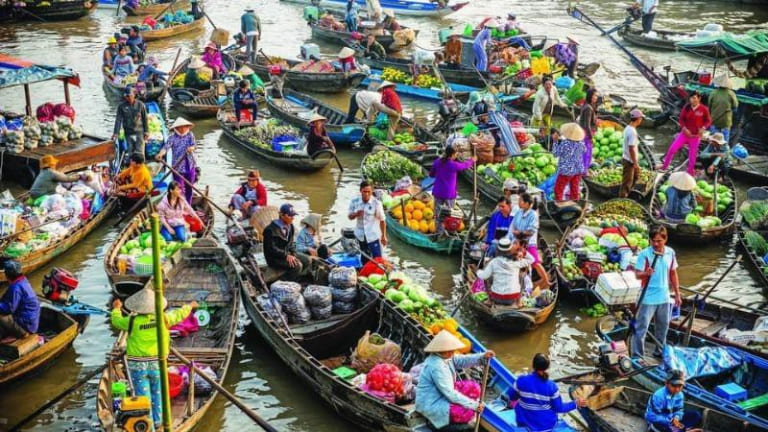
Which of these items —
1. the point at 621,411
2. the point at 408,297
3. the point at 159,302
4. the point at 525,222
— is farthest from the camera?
the point at 525,222

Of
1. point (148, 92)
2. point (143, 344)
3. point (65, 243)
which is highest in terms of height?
point (143, 344)

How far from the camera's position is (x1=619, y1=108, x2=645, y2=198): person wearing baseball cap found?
15039 mm

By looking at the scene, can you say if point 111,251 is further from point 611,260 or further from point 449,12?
point 449,12

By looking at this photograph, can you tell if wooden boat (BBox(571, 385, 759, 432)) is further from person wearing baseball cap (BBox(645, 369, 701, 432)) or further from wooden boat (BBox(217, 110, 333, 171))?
wooden boat (BBox(217, 110, 333, 171))

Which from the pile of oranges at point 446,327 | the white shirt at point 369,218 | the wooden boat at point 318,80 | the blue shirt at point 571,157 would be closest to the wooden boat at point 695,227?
the blue shirt at point 571,157

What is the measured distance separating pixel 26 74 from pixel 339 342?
383 inches

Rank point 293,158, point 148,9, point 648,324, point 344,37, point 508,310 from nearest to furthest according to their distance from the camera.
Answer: point 648,324 < point 508,310 < point 293,158 < point 344,37 < point 148,9

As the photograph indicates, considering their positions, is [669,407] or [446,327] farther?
[446,327]

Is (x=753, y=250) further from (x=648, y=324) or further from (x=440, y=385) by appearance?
(x=440, y=385)

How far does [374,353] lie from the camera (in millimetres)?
9938

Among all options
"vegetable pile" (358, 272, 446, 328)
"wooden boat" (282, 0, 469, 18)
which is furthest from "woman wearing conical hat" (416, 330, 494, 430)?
"wooden boat" (282, 0, 469, 18)

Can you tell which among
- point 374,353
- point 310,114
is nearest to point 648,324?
point 374,353

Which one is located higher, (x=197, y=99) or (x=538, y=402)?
(x=538, y=402)

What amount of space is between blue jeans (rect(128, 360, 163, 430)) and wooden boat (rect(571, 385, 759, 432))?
4235mm
